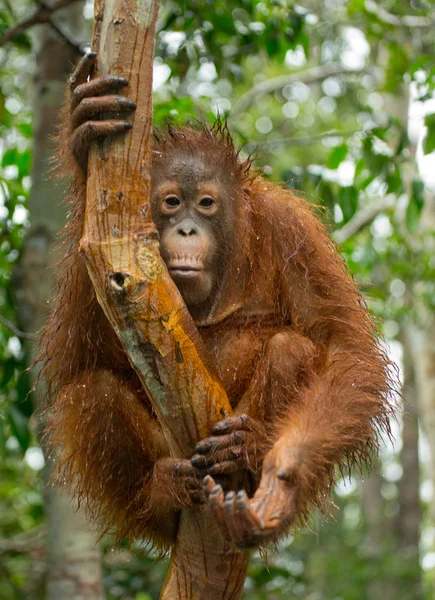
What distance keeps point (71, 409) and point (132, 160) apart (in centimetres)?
122

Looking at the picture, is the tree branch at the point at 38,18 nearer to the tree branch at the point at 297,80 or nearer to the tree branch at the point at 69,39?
the tree branch at the point at 69,39

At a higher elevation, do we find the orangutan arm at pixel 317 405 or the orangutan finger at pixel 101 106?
the orangutan finger at pixel 101 106

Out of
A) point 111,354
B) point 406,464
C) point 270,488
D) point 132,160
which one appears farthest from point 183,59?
point 406,464

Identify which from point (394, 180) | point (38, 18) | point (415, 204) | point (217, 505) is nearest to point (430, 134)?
point (394, 180)

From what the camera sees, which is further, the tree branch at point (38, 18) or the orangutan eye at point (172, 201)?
the tree branch at point (38, 18)

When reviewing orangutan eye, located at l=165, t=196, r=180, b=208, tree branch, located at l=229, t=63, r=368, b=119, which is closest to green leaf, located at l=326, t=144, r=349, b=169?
orangutan eye, located at l=165, t=196, r=180, b=208

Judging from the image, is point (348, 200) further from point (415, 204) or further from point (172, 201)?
point (172, 201)

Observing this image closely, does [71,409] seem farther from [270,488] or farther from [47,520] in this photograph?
[47,520]

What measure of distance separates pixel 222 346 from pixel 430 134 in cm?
211

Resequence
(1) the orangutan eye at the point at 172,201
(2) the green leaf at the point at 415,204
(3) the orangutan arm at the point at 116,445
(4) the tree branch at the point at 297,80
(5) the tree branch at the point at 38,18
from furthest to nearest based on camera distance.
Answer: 1. (4) the tree branch at the point at 297,80
2. (2) the green leaf at the point at 415,204
3. (5) the tree branch at the point at 38,18
4. (1) the orangutan eye at the point at 172,201
5. (3) the orangutan arm at the point at 116,445

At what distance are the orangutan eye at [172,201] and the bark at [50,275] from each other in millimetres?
1182

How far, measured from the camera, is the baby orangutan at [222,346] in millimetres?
2832

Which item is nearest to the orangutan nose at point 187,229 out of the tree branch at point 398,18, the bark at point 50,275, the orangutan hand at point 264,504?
the orangutan hand at point 264,504

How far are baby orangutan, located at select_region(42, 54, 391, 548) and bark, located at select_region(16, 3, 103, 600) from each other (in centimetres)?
103
